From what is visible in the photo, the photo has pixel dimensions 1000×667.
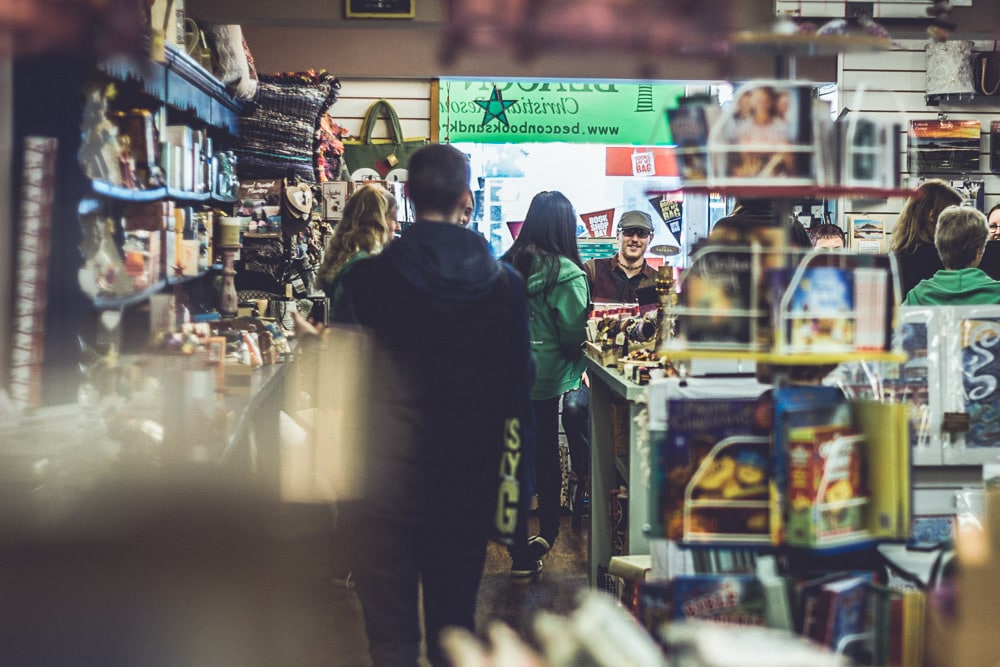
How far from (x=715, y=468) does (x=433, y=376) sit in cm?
79

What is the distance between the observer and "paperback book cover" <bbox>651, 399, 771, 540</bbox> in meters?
2.09

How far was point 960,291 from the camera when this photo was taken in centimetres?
367

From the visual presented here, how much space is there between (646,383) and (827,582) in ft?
6.10

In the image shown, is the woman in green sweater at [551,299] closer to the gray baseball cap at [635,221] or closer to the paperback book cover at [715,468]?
the gray baseball cap at [635,221]

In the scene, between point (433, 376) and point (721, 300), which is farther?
point (433, 376)

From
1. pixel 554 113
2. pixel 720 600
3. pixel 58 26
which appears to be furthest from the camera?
pixel 554 113

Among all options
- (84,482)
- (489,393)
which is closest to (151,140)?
(84,482)

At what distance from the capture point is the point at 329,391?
112 inches

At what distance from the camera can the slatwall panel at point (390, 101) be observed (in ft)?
23.5

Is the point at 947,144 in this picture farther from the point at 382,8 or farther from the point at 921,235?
the point at 382,8

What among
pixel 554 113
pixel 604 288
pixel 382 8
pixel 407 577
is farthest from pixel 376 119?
pixel 407 577

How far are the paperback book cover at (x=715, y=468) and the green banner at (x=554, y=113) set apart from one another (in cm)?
546

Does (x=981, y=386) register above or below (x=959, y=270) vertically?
below

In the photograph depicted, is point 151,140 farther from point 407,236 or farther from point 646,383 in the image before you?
point 646,383
